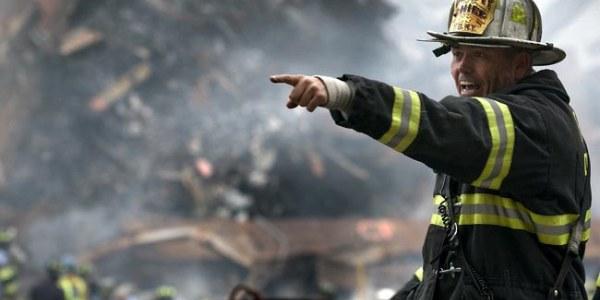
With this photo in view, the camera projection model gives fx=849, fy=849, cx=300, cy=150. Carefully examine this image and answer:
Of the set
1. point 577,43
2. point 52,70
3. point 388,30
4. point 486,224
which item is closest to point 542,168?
point 486,224

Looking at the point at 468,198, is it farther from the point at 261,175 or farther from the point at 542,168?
the point at 261,175

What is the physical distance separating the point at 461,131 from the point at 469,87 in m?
0.47

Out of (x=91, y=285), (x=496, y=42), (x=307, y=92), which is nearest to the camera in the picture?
(x=307, y=92)

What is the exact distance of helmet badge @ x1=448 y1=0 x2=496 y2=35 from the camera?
2.14 meters

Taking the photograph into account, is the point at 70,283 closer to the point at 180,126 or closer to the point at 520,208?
the point at 180,126

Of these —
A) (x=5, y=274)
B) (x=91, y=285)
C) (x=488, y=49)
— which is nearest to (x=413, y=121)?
(x=488, y=49)

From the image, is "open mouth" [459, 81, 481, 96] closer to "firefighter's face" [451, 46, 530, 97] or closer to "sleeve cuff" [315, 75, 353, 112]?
"firefighter's face" [451, 46, 530, 97]

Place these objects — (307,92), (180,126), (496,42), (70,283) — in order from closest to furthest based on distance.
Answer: (307,92)
(496,42)
(70,283)
(180,126)

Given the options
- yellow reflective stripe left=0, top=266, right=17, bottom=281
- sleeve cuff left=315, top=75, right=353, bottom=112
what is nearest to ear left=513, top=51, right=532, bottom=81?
sleeve cuff left=315, top=75, right=353, bottom=112

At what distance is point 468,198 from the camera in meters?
2.07

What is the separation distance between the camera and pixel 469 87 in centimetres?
220

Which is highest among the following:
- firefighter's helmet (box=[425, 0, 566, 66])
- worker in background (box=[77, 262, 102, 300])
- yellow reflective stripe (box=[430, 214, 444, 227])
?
firefighter's helmet (box=[425, 0, 566, 66])

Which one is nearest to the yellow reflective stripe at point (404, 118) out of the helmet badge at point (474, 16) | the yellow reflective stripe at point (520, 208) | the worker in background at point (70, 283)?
the yellow reflective stripe at point (520, 208)

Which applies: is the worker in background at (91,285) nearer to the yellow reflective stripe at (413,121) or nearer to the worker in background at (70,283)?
the worker in background at (70,283)
